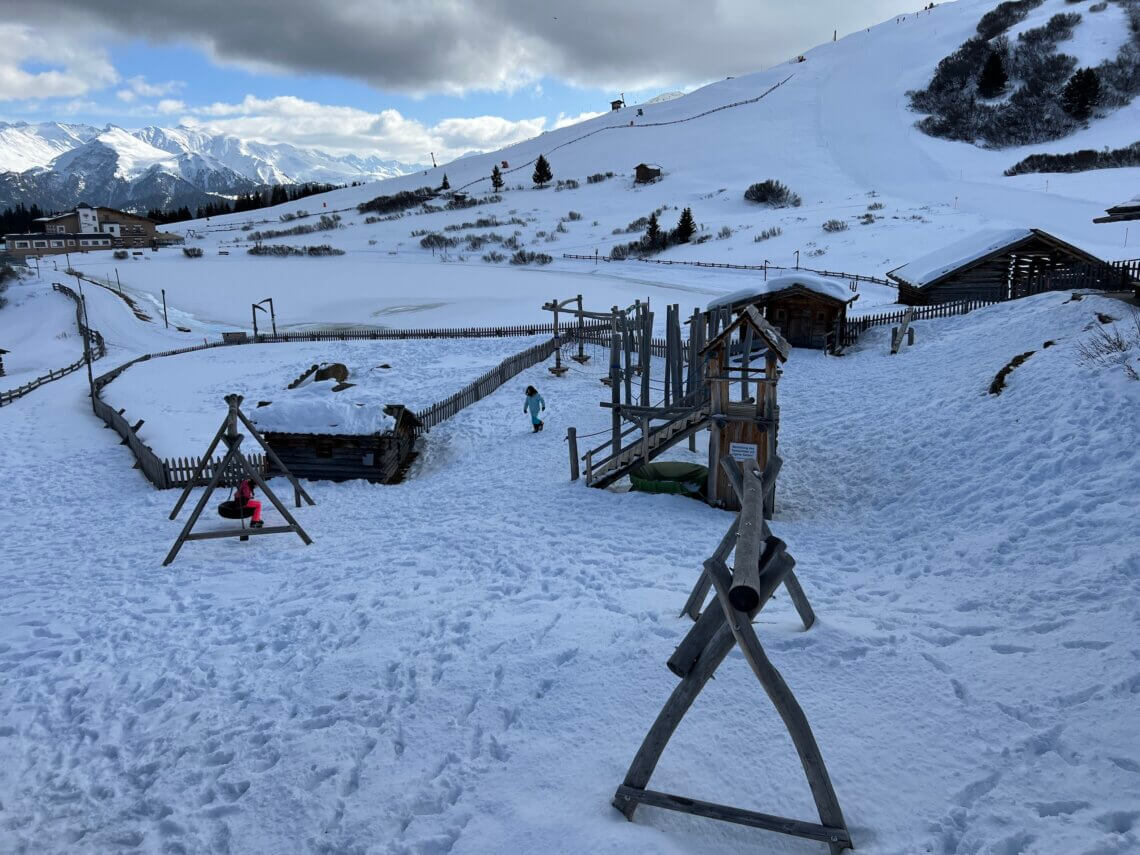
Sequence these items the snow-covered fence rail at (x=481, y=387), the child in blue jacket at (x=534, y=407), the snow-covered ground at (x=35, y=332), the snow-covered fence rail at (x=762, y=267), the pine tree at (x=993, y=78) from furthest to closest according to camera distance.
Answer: the pine tree at (x=993, y=78)
the snow-covered fence rail at (x=762, y=267)
the snow-covered ground at (x=35, y=332)
the snow-covered fence rail at (x=481, y=387)
the child in blue jacket at (x=534, y=407)

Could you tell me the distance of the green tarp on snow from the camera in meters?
12.6

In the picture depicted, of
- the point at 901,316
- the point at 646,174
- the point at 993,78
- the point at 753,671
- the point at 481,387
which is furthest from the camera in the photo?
the point at 646,174

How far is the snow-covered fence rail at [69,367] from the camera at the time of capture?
90.0 feet

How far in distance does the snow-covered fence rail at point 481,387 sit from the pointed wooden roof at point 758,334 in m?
10.5

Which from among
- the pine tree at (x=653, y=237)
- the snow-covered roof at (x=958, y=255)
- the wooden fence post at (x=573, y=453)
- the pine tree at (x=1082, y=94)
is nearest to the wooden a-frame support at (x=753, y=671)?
the wooden fence post at (x=573, y=453)

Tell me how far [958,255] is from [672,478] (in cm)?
2272

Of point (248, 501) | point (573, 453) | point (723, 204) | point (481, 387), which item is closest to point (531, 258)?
point (723, 204)

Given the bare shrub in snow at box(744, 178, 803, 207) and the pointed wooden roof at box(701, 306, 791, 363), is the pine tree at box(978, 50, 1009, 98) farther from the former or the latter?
the pointed wooden roof at box(701, 306, 791, 363)

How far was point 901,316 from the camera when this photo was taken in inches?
1052

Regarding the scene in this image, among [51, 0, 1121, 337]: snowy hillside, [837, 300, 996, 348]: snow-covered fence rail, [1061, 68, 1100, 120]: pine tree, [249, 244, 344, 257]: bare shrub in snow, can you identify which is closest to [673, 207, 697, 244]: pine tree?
[51, 0, 1121, 337]: snowy hillside

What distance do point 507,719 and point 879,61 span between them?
13130 centimetres

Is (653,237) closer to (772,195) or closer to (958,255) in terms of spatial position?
(772,195)

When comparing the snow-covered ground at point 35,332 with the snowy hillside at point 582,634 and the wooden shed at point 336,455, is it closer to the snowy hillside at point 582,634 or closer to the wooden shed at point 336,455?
the snowy hillside at point 582,634

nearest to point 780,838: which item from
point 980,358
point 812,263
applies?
point 980,358
